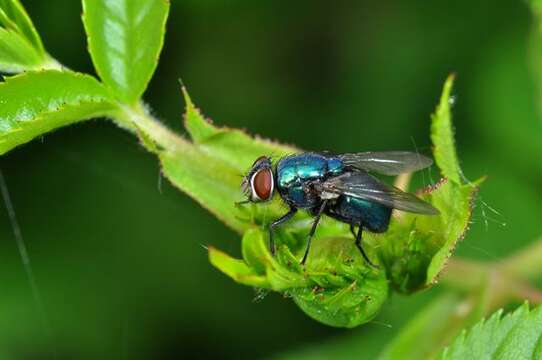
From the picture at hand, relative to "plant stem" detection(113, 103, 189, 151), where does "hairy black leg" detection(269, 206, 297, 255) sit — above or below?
below

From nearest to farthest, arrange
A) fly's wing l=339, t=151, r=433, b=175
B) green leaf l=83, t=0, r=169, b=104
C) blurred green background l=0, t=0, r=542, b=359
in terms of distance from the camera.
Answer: green leaf l=83, t=0, r=169, b=104
fly's wing l=339, t=151, r=433, b=175
blurred green background l=0, t=0, r=542, b=359

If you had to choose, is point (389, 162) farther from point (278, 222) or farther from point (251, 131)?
point (251, 131)

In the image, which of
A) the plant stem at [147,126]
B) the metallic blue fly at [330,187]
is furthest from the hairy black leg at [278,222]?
the plant stem at [147,126]

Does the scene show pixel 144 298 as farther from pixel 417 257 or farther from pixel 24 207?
pixel 417 257

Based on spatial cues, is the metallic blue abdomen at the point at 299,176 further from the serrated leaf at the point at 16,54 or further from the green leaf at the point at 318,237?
the serrated leaf at the point at 16,54

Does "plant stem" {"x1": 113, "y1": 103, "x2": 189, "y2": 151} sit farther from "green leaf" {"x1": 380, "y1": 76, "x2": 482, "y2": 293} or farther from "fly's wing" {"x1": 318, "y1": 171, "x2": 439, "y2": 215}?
"green leaf" {"x1": 380, "y1": 76, "x2": 482, "y2": 293}

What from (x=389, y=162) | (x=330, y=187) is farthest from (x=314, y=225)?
(x=389, y=162)

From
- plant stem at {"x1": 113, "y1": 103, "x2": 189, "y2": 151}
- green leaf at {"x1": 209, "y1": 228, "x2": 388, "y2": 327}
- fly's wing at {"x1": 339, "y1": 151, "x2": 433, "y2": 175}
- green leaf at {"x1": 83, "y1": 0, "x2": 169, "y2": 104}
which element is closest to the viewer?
green leaf at {"x1": 209, "y1": 228, "x2": 388, "y2": 327}

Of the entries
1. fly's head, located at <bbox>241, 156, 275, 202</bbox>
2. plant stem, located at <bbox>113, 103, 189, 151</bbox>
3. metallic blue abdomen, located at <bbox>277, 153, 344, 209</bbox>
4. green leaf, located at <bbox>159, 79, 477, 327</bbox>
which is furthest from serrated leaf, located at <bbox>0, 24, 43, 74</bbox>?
metallic blue abdomen, located at <bbox>277, 153, 344, 209</bbox>
